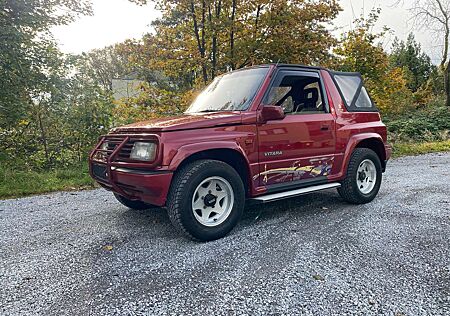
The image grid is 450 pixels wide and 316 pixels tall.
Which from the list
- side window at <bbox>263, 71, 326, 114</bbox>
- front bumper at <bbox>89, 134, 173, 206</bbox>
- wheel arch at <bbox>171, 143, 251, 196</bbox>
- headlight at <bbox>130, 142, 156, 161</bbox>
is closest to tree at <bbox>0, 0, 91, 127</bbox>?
front bumper at <bbox>89, 134, 173, 206</bbox>

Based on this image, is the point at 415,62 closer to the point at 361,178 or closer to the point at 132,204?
the point at 361,178

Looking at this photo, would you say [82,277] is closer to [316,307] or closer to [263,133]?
[316,307]

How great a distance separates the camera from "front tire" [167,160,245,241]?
3.02 metres

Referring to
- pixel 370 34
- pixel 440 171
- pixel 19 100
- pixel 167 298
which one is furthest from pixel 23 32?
pixel 370 34

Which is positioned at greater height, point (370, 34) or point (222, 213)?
point (370, 34)

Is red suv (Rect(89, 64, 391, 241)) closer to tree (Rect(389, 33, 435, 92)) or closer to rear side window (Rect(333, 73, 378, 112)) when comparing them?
rear side window (Rect(333, 73, 378, 112))

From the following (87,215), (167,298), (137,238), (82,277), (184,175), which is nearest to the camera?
(167,298)

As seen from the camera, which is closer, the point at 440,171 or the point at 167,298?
the point at 167,298

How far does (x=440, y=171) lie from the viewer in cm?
691

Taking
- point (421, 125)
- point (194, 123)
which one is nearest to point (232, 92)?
point (194, 123)

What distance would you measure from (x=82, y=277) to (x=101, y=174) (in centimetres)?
136

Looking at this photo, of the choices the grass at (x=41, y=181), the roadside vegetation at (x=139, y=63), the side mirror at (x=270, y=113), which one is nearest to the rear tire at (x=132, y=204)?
the side mirror at (x=270, y=113)

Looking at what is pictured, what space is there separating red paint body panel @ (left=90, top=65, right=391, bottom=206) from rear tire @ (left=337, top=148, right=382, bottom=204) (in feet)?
0.48

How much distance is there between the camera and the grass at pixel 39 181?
219 inches
